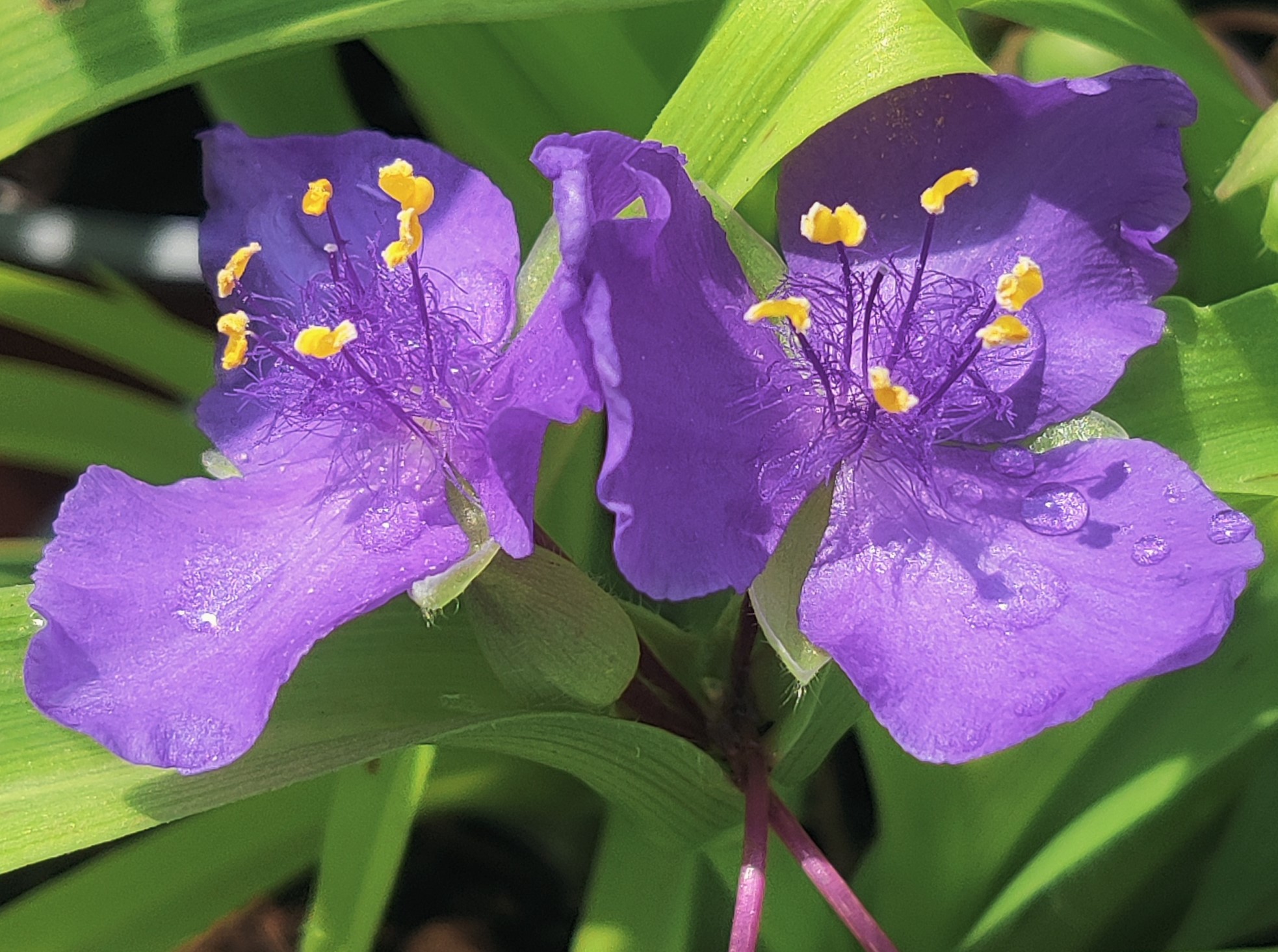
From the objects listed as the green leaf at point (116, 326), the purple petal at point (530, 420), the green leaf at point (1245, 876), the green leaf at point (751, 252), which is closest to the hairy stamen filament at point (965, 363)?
the green leaf at point (751, 252)

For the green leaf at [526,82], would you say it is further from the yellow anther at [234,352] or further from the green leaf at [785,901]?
the green leaf at [785,901]

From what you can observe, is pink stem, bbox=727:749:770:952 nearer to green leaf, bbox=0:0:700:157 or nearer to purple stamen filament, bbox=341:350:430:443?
purple stamen filament, bbox=341:350:430:443

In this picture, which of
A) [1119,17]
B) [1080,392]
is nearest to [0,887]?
[1080,392]

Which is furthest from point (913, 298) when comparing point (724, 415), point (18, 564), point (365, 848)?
point (18, 564)

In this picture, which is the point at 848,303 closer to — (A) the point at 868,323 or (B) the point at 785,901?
(A) the point at 868,323

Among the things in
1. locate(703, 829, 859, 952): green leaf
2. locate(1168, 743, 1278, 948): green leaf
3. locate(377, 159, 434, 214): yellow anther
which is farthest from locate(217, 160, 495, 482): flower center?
locate(1168, 743, 1278, 948): green leaf

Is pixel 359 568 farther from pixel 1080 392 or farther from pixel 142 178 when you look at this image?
pixel 142 178

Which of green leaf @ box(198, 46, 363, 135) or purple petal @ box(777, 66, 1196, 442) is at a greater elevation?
green leaf @ box(198, 46, 363, 135)
